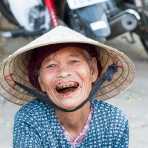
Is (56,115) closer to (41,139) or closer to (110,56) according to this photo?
(41,139)

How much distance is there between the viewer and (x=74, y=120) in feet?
Result: 8.80

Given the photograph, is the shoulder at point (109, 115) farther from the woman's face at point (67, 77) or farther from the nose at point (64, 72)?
the nose at point (64, 72)

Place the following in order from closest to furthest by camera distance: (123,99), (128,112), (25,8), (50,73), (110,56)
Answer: (50,73), (110,56), (128,112), (123,99), (25,8)

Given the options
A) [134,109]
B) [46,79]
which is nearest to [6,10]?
[134,109]

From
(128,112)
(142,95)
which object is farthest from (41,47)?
(142,95)

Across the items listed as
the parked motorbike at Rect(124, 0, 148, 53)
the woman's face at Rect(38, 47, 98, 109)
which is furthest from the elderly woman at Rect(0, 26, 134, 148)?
the parked motorbike at Rect(124, 0, 148, 53)

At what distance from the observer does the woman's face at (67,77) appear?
2514mm

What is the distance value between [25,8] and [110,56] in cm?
333

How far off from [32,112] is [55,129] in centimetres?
13

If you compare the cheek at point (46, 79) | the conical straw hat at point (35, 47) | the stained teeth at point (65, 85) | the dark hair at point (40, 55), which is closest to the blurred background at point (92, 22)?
the conical straw hat at point (35, 47)

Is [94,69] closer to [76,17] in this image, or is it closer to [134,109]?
[134,109]

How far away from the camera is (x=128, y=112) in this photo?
16.5ft

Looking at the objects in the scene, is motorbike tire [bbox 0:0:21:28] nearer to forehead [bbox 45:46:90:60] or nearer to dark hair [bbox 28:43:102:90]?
dark hair [bbox 28:43:102:90]

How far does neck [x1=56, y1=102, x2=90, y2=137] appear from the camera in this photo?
2.67m
